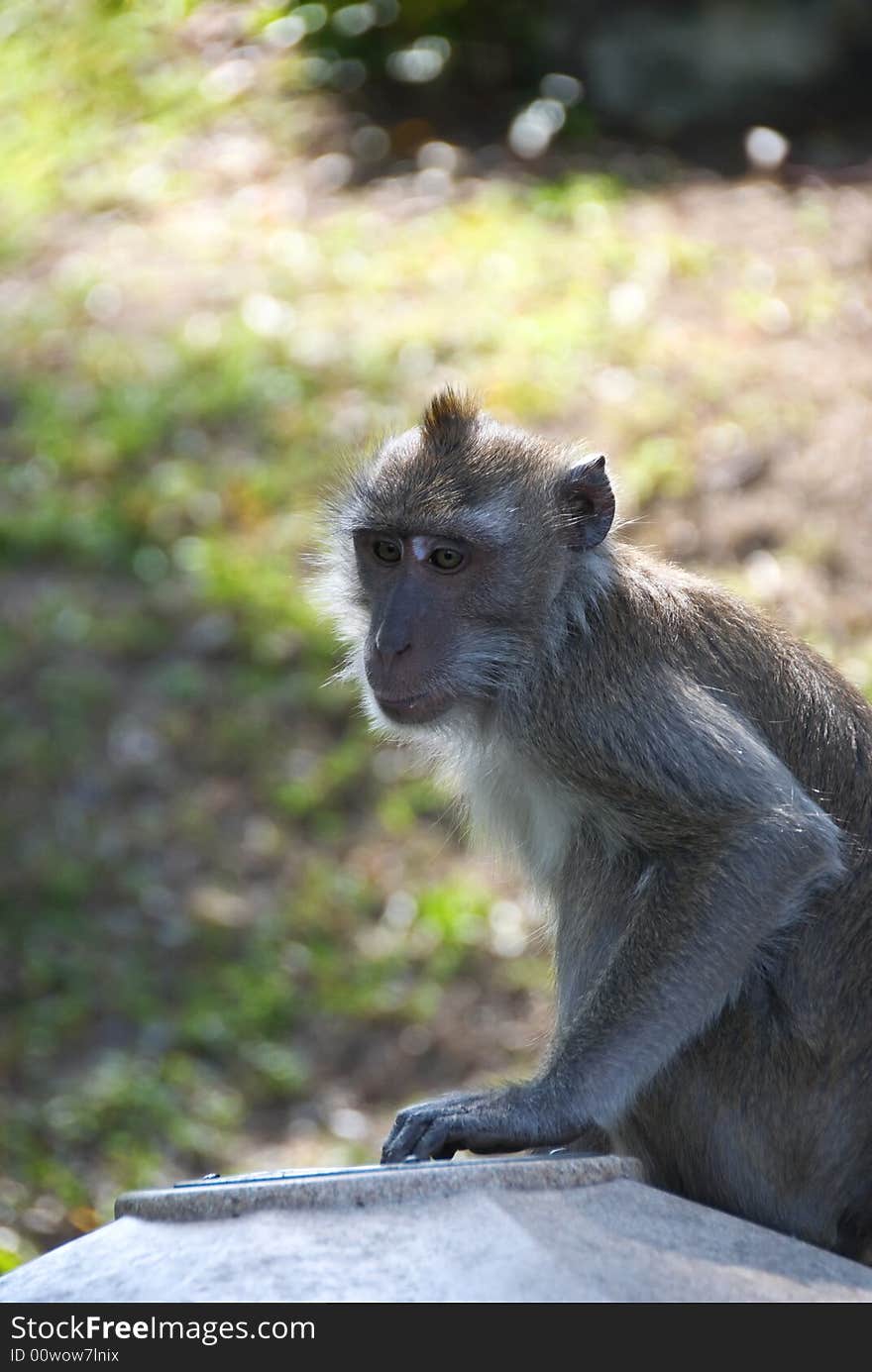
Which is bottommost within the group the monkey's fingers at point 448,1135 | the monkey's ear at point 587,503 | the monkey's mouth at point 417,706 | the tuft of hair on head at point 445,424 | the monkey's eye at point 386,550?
the monkey's fingers at point 448,1135

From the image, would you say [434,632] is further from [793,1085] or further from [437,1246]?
[437,1246]

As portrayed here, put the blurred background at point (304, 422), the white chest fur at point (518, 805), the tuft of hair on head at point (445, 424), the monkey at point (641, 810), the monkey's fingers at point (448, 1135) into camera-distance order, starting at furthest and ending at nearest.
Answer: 1. the blurred background at point (304, 422)
2. the tuft of hair on head at point (445, 424)
3. the white chest fur at point (518, 805)
4. the monkey at point (641, 810)
5. the monkey's fingers at point (448, 1135)

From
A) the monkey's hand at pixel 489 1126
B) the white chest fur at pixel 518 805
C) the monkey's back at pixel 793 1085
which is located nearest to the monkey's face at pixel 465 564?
the white chest fur at pixel 518 805

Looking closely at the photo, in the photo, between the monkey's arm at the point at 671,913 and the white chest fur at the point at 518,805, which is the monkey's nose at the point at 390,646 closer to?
the white chest fur at the point at 518,805

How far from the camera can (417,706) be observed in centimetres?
433

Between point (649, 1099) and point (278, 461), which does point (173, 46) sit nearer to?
point (278, 461)

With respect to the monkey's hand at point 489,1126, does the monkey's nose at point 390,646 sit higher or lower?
higher

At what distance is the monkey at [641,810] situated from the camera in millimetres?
3900

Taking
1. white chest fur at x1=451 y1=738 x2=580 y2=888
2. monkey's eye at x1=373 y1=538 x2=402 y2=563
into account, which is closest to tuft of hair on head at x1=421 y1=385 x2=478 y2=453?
monkey's eye at x1=373 y1=538 x2=402 y2=563

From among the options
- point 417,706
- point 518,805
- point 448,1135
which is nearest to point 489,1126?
point 448,1135

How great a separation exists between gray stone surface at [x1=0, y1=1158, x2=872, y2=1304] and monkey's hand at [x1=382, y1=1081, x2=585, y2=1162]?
12cm

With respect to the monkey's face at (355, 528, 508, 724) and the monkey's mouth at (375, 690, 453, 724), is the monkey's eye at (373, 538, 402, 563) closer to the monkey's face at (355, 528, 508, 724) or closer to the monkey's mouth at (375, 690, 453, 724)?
the monkey's face at (355, 528, 508, 724)

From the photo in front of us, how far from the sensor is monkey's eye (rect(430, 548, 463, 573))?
4.36m
